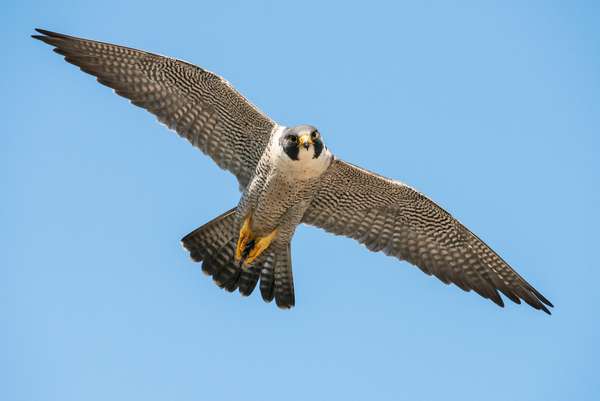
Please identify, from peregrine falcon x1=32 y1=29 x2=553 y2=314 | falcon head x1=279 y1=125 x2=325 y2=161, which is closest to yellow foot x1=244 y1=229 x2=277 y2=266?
peregrine falcon x1=32 y1=29 x2=553 y2=314

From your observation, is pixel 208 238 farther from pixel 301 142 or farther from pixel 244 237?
pixel 301 142

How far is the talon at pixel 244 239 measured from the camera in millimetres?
13336

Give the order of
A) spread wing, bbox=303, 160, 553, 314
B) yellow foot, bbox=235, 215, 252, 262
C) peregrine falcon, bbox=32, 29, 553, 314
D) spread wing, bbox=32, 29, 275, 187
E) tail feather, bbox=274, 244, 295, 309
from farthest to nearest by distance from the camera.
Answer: tail feather, bbox=274, 244, 295, 309
spread wing, bbox=303, 160, 553, 314
yellow foot, bbox=235, 215, 252, 262
spread wing, bbox=32, 29, 275, 187
peregrine falcon, bbox=32, 29, 553, 314

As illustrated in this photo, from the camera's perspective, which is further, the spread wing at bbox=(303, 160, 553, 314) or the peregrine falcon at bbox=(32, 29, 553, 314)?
the spread wing at bbox=(303, 160, 553, 314)

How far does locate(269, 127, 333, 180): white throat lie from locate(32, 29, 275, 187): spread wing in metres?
0.54

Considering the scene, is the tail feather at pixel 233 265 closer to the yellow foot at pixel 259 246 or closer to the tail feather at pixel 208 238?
the tail feather at pixel 208 238

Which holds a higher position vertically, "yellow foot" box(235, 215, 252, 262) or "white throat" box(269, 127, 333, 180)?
"white throat" box(269, 127, 333, 180)

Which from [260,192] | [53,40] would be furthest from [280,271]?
[53,40]

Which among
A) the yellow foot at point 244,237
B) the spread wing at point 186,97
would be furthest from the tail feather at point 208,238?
Answer: the spread wing at point 186,97

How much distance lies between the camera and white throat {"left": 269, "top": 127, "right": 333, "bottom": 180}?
12508 mm

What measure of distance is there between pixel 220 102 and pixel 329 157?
5.28 feet

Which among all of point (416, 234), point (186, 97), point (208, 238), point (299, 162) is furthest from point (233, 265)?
point (416, 234)

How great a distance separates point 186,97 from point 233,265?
93.3 inches

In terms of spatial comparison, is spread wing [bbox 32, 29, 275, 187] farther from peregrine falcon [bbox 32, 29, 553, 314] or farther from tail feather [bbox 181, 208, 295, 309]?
tail feather [bbox 181, 208, 295, 309]
